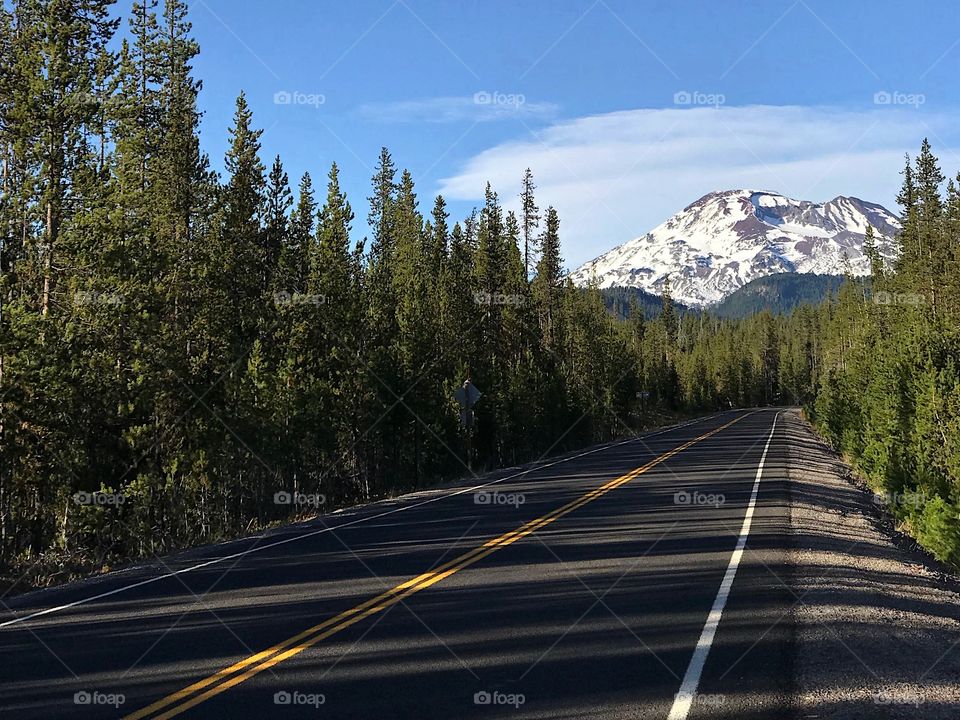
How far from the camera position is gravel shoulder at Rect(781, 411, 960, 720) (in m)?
6.16

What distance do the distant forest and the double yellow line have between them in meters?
5.68

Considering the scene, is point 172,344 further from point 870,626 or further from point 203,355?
point 870,626

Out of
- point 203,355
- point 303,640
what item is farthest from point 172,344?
point 303,640

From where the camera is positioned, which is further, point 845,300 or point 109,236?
point 845,300

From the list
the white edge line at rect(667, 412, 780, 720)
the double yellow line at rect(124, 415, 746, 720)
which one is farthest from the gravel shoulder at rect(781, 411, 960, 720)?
the double yellow line at rect(124, 415, 746, 720)

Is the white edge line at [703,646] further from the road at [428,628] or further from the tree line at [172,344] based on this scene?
the tree line at [172,344]

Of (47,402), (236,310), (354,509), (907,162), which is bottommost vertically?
(354,509)

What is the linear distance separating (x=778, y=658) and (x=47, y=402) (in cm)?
1602

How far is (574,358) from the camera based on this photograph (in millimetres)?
67250

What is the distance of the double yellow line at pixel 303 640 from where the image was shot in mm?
5918

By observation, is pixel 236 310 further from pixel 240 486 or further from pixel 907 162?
pixel 907 162

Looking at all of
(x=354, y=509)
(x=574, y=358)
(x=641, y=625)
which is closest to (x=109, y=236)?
(x=354, y=509)

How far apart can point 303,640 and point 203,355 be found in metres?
15.2

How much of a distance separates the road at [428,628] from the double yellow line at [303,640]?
0.03 metres
